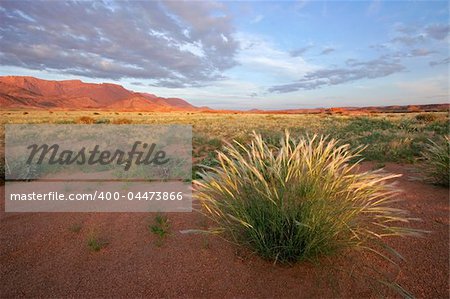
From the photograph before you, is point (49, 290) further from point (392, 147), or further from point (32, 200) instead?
point (392, 147)

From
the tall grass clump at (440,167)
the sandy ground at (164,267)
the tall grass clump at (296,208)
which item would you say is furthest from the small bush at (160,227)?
the tall grass clump at (440,167)

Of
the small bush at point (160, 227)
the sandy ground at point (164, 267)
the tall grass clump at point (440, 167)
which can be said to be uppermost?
the tall grass clump at point (440, 167)

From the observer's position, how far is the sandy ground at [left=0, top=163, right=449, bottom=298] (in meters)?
2.43

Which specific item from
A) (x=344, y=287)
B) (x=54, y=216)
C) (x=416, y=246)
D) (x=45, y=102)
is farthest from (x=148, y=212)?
(x=45, y=102)

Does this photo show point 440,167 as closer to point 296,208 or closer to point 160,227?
point 296,208

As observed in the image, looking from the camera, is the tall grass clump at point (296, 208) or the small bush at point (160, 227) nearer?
the tall grass clump at point (296, 208)

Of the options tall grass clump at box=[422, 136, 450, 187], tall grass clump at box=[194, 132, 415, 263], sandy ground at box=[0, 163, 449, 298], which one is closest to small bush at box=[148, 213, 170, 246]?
sandy ground at box=[0, 163, 449, 298]

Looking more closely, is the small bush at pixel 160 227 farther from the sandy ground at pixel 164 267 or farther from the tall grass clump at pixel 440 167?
the tall grass clump at pixel 440 167

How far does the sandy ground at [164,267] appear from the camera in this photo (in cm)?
243

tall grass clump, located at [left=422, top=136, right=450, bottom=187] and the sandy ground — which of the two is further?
tall grass clump, located at [left=422, top=136, right=450, bottom=187]

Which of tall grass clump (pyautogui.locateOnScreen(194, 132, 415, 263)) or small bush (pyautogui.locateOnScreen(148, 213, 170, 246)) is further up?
tall grass clump (pyautogui.locateOnScreen(194, 132, 415, 263))

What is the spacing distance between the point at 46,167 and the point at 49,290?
5.24 metres

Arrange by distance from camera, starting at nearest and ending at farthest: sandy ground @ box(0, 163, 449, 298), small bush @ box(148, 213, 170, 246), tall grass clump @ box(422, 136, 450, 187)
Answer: sandy ground @ box(0, 163, 449, 298) → small bush @ box(148, 213, 170, 246) → tall grass clump @ box(422, 136, 450, 187)

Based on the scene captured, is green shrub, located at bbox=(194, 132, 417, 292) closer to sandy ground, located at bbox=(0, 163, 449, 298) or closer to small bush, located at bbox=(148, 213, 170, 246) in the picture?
sandy ground, located at bbox=(0, 163, 449, 298)
